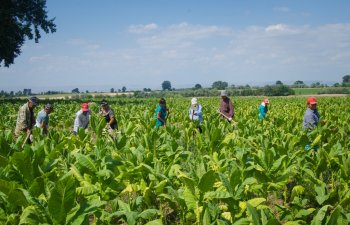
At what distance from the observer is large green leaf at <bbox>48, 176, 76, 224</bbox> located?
2.64 meters

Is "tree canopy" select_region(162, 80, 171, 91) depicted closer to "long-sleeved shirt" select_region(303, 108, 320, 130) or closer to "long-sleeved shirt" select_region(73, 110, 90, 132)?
"long-sleeved shirt" select_region(73, 110, 90, 132)

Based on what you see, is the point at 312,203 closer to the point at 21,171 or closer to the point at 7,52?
the point at 21,171

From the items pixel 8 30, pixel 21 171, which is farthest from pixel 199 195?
pixel 8 30

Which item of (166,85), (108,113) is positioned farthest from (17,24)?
(166,85)

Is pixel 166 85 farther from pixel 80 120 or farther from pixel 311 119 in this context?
pixel 311 119

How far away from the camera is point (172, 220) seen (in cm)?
488

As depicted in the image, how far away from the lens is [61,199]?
268 centimetres

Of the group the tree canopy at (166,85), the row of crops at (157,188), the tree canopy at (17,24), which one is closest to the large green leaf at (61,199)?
the row of crops at (157,188)

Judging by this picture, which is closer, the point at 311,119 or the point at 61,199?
the point at 61,199

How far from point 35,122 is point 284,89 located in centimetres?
6906

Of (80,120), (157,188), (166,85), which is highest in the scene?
(166,85)

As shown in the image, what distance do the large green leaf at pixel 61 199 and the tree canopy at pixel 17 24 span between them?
3016cm

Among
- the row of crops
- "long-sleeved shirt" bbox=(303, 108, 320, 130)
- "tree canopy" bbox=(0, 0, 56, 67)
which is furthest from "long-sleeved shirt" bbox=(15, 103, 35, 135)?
"tree canopy" bbox=(0, 0, 56, 67)

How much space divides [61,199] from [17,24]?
32.8m
